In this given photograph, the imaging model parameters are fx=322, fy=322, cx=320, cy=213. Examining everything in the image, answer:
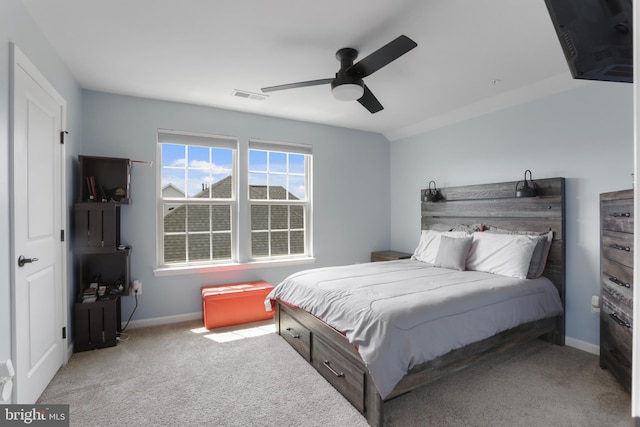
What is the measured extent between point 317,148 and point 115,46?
2.57 meters

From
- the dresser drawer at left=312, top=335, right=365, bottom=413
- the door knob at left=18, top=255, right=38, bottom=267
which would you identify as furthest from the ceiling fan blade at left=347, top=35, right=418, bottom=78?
the door knob at left=18, top=255, right=38, bottom=267

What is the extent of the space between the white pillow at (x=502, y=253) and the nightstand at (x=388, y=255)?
→ 3.86 ft

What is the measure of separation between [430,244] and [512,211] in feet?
3.04

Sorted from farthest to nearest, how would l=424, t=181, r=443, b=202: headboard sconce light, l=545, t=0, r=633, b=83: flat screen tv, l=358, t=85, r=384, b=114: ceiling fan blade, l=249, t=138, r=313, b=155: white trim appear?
l=424, t=181, r=443, b=202: headboard sconce light < l=249, t=138, r=313, b=155: white trim < l=358, t=85, r=384, b=114: ceiling fan blade < l=545, t=0, r=633, b=83: flat screen tv

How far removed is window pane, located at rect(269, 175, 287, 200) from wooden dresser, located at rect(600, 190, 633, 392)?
3.28 meters

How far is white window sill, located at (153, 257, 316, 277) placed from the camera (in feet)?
11.8

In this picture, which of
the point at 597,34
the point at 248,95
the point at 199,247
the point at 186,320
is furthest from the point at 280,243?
the point at 597,34

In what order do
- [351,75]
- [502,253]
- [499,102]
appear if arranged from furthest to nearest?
[499,102] → [502,253] → [351,75]

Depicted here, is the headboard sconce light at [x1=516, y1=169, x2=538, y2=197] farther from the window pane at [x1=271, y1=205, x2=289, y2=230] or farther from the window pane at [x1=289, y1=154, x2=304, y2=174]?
the window pane at [x1=271, y1=205, x2=289, y2=230]

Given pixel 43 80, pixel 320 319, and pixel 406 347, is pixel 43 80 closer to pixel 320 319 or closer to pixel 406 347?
pixel 320 319

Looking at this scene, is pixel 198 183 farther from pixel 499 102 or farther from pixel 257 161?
pixel 499 102

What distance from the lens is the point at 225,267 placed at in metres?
3.86

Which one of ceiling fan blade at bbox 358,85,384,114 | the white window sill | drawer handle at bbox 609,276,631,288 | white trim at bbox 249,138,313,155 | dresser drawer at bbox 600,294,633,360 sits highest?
ceiling fan blade at bbox 358,85,384,114

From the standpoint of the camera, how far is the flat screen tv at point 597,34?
0.73m
